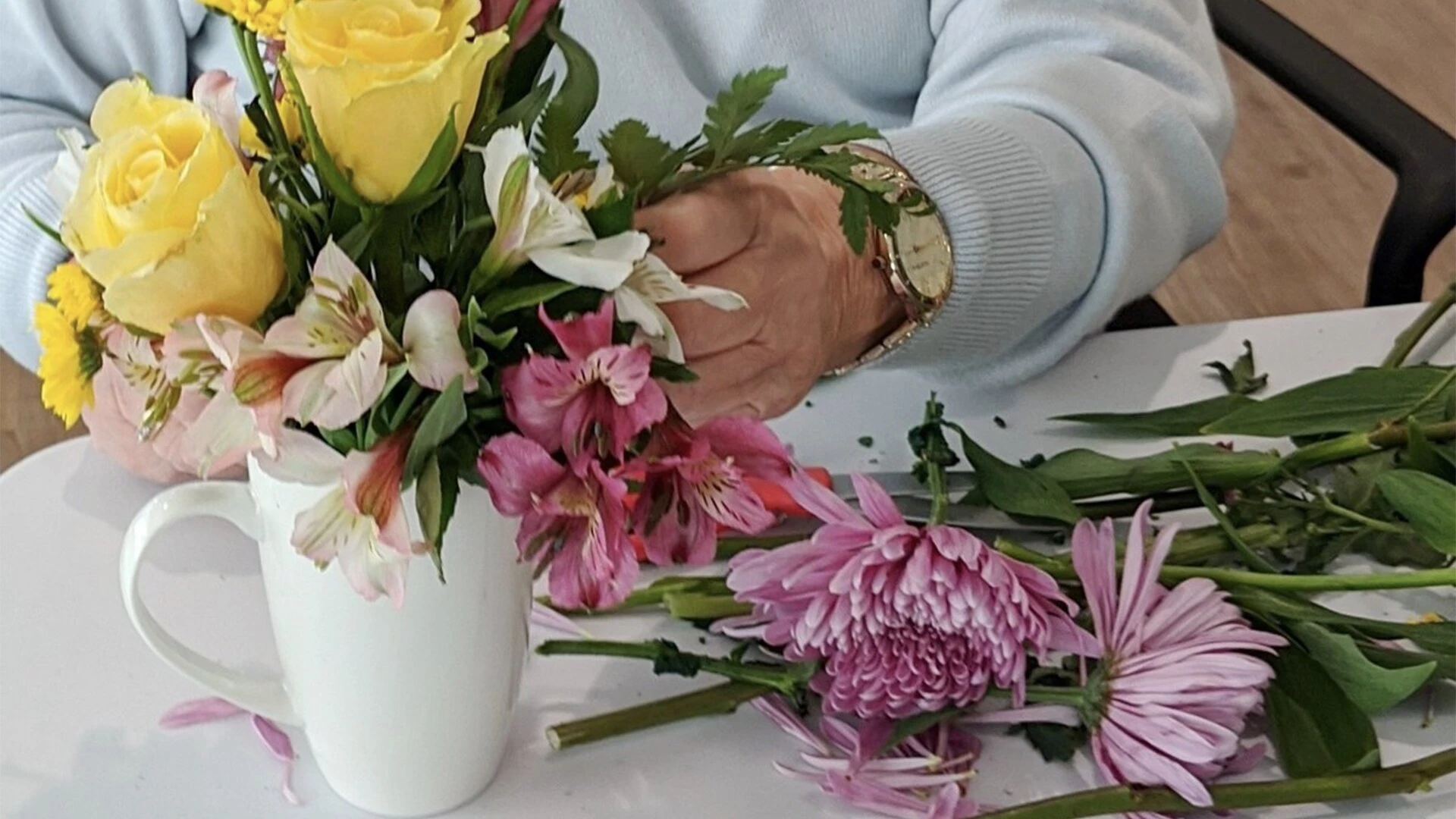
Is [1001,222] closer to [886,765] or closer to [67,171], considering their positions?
[886,765]

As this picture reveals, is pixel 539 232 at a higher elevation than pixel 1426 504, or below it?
higher

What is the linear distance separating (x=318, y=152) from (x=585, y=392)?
0.29ft

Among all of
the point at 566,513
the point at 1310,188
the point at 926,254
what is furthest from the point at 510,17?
the point at 1310,188

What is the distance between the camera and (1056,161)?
71 centimetres

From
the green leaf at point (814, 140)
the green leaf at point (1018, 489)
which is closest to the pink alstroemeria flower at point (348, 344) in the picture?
the green leaf at point (814, 140)

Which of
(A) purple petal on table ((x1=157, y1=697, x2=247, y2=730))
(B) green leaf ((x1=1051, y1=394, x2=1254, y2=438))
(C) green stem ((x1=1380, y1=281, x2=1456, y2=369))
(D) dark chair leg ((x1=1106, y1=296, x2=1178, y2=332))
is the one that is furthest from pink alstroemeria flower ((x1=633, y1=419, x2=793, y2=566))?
(D) dark chair leg ((x1=1106, y1=296, x2=1178, y2=332))

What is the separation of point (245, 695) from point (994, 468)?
32 centimetres

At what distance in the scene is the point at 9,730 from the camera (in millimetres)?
526

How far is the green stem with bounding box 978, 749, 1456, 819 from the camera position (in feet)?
1.62

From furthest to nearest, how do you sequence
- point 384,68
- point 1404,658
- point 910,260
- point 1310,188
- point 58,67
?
point 1310,188
point 58,67
point 910,260
point 1404,658
point 384,68

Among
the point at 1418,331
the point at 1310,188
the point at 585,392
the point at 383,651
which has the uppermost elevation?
the point at 585,392

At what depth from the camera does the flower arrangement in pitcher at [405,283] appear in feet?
1.09

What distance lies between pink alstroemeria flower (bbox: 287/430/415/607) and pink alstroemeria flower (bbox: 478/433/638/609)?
25 mm

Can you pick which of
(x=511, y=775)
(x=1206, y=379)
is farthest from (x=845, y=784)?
(x=1206, y=379)
